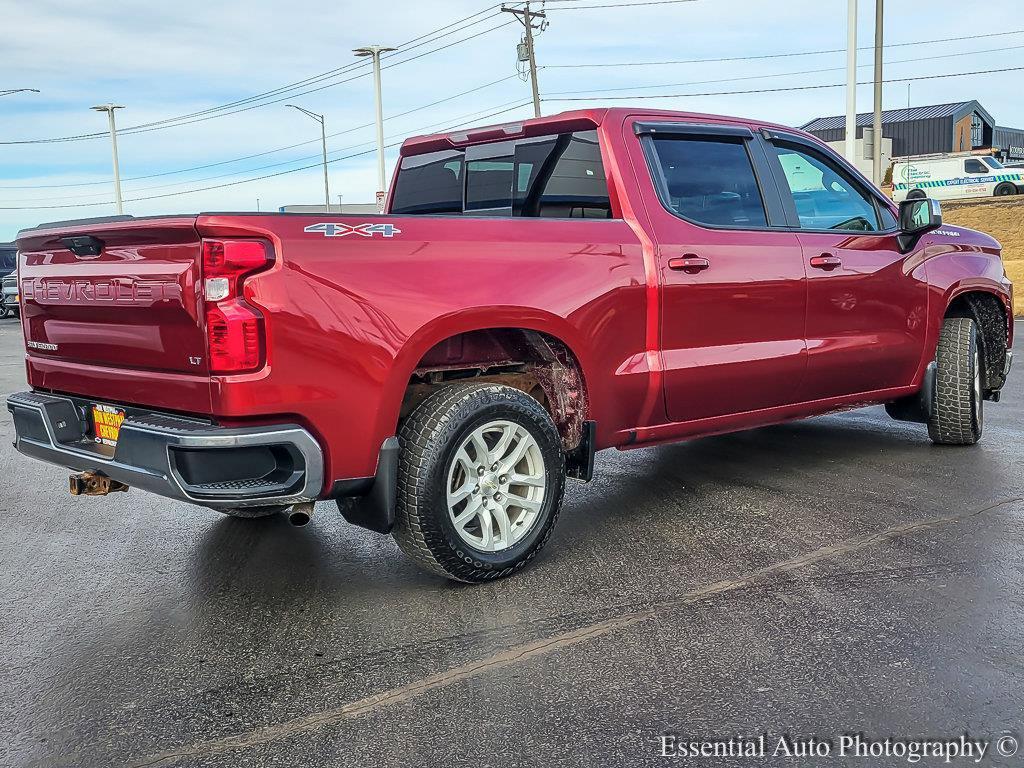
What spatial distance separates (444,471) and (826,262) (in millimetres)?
2726

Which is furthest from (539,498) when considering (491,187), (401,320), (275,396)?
(491,187)

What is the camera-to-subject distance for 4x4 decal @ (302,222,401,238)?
356cm

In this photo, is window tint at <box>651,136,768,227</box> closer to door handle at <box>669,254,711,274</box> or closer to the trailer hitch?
door handle at <box>669,254,711,274</box>

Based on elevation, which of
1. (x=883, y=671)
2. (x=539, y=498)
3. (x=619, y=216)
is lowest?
(x=883, y=671)

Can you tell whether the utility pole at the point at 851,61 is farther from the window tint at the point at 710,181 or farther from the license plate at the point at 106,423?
the license plate at the point at 106,423

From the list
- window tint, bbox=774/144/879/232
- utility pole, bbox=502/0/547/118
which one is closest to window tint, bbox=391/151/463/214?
window tint, bbox=774/144/879/232

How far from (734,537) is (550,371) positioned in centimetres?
116

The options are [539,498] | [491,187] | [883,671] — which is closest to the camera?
[883,671]

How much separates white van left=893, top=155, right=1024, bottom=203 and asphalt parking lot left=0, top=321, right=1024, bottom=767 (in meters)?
35.8

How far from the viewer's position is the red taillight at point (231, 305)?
341 cm

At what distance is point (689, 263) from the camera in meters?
4.82

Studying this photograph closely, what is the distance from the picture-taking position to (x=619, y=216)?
15.5 ft

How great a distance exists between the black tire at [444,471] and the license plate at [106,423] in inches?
43.0

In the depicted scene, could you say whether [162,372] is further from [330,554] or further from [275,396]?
[330,554]
